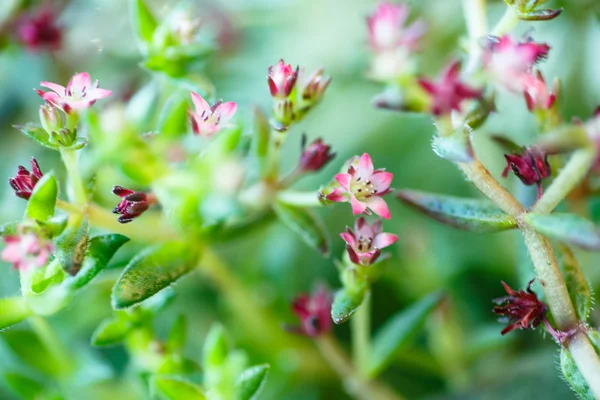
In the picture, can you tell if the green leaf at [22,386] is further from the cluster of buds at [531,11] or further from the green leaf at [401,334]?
the cluster of buds at [531,11]

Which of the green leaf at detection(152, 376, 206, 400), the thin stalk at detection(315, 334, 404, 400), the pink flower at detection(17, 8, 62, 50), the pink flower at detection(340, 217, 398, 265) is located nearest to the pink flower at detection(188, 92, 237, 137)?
the pink flower at detection(340, 217, 398, 265)

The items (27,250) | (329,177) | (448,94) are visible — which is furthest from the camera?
(329,177)

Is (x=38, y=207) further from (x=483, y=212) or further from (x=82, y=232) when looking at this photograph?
(x=483, y=212)

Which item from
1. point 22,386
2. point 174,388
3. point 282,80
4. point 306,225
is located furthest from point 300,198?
point 22,386

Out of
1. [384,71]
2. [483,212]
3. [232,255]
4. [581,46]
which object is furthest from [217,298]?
[581,46]

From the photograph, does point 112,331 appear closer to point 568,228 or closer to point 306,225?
point 306,225

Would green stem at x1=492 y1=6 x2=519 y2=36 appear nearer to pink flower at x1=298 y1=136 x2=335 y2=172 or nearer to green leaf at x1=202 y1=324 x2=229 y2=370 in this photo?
pink flower at x1=298 y1=136 x2=335 y2=172

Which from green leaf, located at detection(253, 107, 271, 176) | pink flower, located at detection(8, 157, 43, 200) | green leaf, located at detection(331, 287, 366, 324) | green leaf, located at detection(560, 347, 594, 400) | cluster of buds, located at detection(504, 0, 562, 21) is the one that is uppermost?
cluster of buds, located at detection(504, 0, 562, 21)
